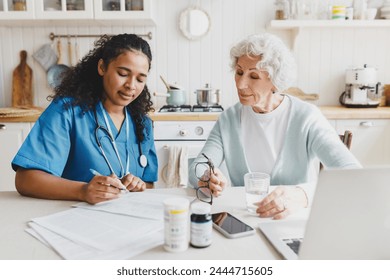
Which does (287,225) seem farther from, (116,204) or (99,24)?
(99,24)

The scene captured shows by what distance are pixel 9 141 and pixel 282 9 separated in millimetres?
2210

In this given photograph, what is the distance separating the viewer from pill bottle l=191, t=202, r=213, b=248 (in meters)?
0.84

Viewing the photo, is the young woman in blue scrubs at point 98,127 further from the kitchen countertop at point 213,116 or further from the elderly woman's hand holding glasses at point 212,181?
the kitchen countertop at point 213,116

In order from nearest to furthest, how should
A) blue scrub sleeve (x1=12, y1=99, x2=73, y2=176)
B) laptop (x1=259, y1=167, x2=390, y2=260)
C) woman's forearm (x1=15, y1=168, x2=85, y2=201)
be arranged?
laptop (x1=259, y1=167, x2=390, y2=260), woman's forearm (x1=15, y1=168, x2=85, y2=201), blue scrub sleeve (x1=12, y1=99, x2=73, y2=176)

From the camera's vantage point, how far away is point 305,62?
10.4 ft

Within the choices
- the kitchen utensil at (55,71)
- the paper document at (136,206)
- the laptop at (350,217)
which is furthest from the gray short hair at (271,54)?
the kitchen utensil at (55,71)

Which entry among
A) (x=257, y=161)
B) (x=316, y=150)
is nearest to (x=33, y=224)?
(x=257, y=161)

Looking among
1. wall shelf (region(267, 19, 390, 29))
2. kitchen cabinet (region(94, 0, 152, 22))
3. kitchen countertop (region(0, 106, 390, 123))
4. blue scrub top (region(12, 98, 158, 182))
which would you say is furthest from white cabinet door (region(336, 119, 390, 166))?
blue scrub top (region(12, 98, 158, 182))

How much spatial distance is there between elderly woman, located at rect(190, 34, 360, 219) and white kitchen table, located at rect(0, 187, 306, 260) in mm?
361

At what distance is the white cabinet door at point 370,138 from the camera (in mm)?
2709

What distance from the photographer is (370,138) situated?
2725 millimetres

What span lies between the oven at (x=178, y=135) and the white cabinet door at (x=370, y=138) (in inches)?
37.3

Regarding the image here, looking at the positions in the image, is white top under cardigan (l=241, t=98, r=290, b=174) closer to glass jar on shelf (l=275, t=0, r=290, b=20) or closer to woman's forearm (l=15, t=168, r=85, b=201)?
woman's forearm (l=15, t=168, r=85, b=201)

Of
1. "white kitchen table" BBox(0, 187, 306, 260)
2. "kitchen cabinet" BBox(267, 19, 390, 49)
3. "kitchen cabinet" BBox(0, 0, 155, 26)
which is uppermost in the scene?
"kitchen cabinet" BBox(0, 0, 155, 26)
